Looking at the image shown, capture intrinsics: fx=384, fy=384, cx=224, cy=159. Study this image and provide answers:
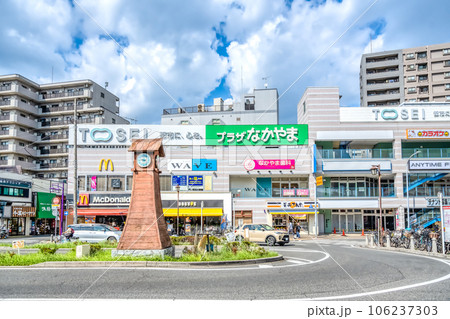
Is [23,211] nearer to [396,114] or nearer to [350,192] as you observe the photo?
[350,192]

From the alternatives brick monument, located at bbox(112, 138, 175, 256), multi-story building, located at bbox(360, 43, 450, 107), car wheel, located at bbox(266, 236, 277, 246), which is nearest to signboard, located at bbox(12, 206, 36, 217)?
car wheel, located at bbox(266, 236, 277, 246)

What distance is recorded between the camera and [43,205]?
4612 centimetres

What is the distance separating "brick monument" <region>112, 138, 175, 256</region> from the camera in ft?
47.9

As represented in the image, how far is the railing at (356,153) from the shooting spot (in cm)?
4084

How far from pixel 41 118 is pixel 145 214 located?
57.8m

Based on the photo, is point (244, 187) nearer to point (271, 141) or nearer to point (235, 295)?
point (271, 141)

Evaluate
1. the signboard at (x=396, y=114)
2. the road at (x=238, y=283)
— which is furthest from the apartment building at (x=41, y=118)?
the road at (x=238, y=283)

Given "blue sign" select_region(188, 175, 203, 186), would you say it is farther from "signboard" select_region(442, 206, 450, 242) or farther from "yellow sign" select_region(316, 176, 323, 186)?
"signboard" select_region(442, 206, 450, 242)

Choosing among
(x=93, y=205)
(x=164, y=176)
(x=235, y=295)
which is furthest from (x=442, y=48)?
(x=235, y=295)

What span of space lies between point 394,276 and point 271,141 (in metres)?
31.1

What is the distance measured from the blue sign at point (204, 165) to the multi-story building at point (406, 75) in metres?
44.1

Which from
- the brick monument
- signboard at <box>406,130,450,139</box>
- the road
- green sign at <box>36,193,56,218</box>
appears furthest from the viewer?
green sign at <box>36,193,56,218</box>

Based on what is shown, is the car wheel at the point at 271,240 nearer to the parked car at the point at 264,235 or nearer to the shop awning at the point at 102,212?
the parked car at the point at 264,235

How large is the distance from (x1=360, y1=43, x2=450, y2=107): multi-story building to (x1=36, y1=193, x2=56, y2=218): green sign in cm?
5761
